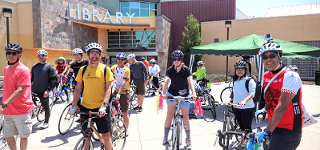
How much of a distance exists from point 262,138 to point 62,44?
63.4ft

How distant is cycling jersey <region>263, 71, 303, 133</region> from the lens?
1977mm

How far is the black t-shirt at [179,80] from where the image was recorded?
13.2ft

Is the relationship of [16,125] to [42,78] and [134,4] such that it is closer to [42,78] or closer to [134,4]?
[42,78]

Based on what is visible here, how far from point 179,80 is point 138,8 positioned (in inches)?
899

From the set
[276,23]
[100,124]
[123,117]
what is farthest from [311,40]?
[100,124]

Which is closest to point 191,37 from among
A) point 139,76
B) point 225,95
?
point 225,95

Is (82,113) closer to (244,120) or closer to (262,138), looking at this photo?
(262,138)

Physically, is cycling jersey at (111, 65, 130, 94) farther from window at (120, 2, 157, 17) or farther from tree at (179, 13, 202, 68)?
window at (120, 2, 157, 17)

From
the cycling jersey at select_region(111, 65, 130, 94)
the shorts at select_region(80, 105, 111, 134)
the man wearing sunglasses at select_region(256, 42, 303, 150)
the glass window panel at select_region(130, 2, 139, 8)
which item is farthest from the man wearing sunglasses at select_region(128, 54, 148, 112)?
the glass window panel at select_region(130, 2, 139, 8)

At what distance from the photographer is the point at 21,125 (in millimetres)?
3295

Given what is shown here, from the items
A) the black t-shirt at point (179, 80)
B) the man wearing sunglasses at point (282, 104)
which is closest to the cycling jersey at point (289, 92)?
the man wearing sunglasses at point (282, 104)

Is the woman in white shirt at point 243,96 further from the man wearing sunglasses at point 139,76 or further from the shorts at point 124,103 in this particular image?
the man wearing sunglasses at point 139,76

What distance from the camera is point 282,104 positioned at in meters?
1.98

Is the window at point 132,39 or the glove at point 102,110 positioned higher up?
the window at point 132,39
